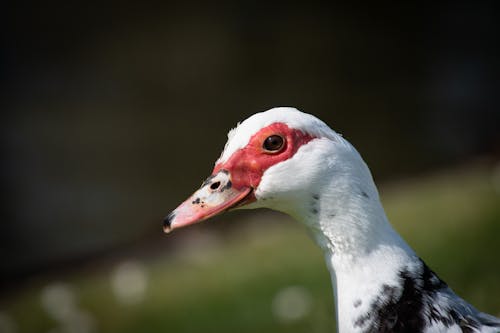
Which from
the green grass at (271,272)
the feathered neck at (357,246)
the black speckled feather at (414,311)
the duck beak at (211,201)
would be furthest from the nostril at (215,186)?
the green grass at (271,272)

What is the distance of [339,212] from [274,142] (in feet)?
0.99

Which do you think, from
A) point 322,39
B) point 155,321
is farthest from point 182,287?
point 322,39

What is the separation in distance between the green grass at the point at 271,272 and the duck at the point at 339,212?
1.74 m

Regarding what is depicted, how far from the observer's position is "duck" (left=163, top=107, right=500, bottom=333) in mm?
2180

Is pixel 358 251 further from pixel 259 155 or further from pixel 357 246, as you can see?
pixel 259 155

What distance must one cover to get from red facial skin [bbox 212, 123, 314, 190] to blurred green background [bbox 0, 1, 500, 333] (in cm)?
202

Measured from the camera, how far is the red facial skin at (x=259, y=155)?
227 centimetres

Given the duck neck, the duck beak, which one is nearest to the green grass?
the duck neck

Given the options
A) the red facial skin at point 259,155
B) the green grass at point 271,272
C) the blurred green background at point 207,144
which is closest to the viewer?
the red facial skin at point 259,155

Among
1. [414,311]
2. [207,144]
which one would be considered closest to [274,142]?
[414,311]

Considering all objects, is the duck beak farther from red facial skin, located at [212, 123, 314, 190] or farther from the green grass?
the green grass

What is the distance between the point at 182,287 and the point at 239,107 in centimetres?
595

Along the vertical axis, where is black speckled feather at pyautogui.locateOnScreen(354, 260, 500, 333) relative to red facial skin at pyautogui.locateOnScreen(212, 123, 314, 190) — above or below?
below

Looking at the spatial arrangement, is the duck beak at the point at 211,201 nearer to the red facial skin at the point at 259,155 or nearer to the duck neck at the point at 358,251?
the red facial skin at the point at 259,155
